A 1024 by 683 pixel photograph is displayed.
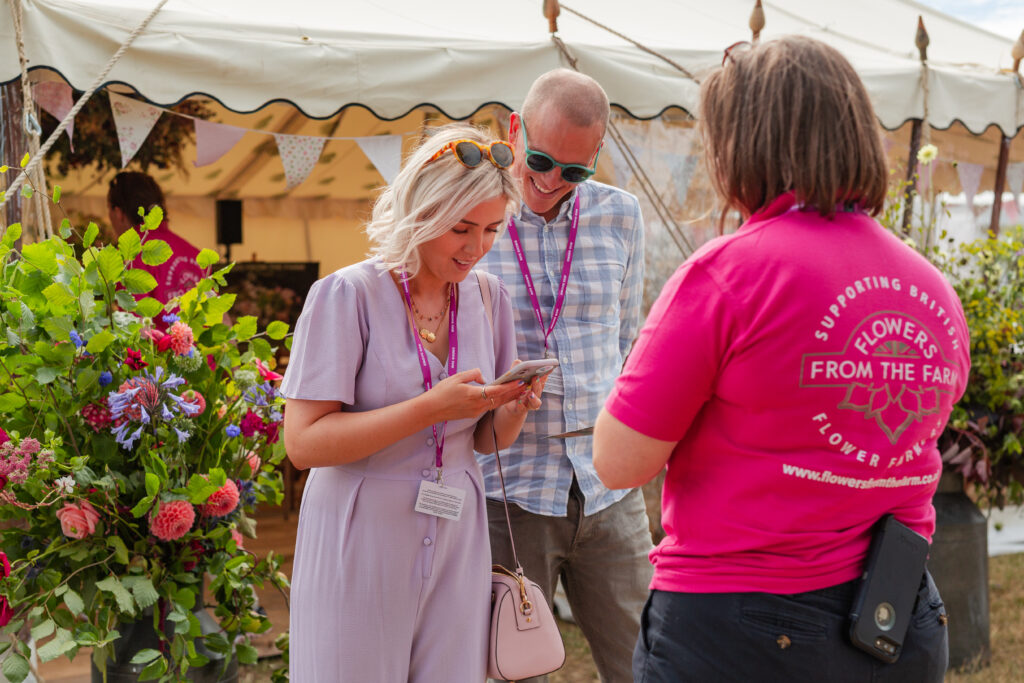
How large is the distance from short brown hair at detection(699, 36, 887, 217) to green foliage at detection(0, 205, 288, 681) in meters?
1.46

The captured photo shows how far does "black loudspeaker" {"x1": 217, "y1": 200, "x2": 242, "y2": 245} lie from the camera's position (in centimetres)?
803

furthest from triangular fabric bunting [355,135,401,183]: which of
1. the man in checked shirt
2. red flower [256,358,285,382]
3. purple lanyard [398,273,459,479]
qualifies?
purple lanyard [398,273,459,479]

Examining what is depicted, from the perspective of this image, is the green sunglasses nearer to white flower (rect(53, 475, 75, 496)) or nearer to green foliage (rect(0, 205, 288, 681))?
green foliage (rect(0, 205, 288, 681))

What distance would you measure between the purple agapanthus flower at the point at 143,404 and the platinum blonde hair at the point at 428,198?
759 millimetres

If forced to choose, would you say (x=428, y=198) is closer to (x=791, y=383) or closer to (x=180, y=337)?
(x=791, y=383)

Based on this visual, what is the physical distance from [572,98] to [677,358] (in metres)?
1.02

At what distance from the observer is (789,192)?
1263 mm

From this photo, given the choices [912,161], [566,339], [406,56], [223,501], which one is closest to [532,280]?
[566,339]

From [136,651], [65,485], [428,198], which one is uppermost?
[428,198]

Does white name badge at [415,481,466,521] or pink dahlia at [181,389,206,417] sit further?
pink dahlia at [181,389,206,417]

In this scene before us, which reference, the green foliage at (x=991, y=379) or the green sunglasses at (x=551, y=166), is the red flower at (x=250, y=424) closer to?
the green sunglasses at (x=551, y=166)

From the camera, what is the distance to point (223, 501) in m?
2.36

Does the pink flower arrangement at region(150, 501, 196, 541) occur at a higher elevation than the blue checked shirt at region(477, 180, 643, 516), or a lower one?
lower

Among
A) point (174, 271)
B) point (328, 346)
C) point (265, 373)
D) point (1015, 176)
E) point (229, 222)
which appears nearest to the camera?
point (328, 346)
